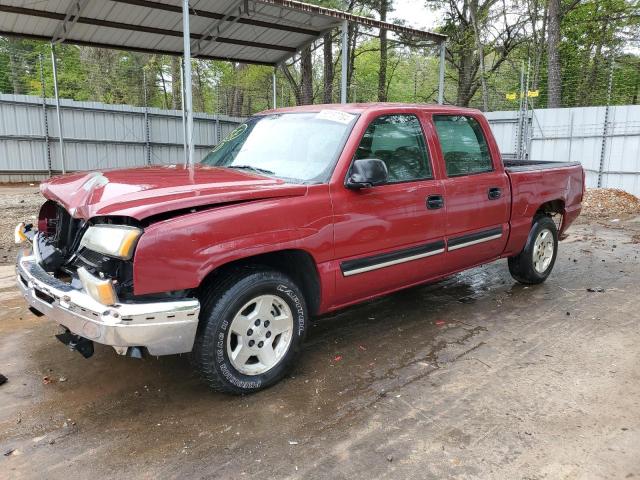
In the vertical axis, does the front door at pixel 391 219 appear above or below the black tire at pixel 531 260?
above

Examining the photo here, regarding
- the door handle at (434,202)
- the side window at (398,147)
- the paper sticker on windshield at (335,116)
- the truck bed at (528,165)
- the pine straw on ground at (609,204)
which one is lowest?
the pine straw on ground at (609,204)

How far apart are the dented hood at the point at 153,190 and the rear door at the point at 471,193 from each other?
1.67m

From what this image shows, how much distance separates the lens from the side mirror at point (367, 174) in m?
3.48

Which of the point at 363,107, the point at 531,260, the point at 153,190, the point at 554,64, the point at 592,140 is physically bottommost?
the point at 531,260

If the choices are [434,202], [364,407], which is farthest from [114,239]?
[434,202]

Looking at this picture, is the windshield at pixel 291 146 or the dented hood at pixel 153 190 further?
the windshield at pixel 291 146

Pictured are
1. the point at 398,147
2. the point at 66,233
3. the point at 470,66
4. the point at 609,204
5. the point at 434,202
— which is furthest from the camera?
the point at 470,66

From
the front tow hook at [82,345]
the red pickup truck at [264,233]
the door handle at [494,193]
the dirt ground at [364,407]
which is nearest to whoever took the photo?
the dirt ground at [364,407]

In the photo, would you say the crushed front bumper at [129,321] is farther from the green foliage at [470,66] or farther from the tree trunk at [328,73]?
the tree trunk at [328,73]

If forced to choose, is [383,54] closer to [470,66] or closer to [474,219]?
[470,66]

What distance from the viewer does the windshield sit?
3682mm

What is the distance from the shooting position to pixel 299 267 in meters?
3.50

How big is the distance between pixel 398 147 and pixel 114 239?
234 cm

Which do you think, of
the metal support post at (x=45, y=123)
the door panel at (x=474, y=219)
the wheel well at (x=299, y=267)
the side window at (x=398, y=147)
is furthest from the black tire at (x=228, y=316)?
the metal support post at (x=45, y=123)
